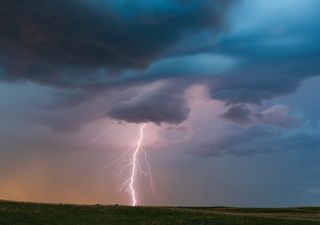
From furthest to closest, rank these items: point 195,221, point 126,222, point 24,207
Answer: point 24,207 → point 195,221 → point 126,222

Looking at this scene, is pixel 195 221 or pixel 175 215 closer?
pixel 195 221

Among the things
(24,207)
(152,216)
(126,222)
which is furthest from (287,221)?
(24,207)

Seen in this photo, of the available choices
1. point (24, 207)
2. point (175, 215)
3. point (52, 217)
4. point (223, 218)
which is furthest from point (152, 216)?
point (24, 207)

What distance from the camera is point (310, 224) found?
48656 millimetres

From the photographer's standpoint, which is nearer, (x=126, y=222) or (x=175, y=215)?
(x=126, y=222)

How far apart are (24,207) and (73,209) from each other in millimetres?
5072

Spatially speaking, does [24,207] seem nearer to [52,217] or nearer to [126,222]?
[52,217]

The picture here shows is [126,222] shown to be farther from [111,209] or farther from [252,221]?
[252,221]

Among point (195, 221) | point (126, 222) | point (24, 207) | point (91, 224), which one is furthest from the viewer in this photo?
point (24, 207)

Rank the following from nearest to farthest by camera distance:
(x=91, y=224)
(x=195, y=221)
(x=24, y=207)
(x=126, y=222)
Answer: (x=91, y=224)
(x=126, y=222)
(x=195, y=221)
(x=24, y=207)

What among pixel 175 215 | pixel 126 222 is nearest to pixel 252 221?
pixel 175 215

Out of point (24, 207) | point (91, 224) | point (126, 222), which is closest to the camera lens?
point (91, 224)

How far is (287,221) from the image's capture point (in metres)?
50.2

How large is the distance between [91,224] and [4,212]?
32.9 ft
